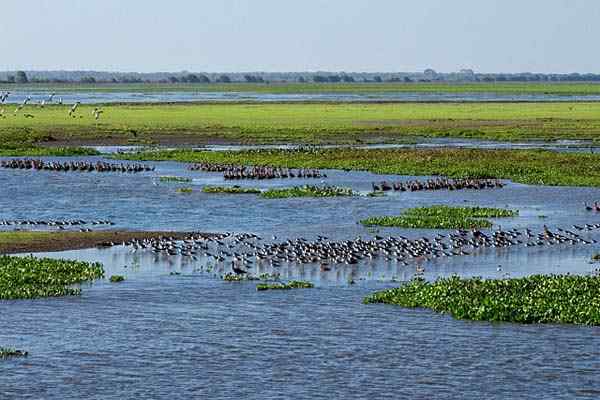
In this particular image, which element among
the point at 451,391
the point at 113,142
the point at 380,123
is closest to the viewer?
the point at 451,391

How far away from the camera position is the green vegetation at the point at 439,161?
56.4m

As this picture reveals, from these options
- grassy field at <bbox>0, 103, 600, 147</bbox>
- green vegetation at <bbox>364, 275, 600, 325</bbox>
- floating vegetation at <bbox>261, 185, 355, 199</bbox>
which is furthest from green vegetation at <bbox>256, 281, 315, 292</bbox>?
grassy field at <bbox>0, 103, 600, 147</bbox>

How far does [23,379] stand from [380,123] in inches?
3050

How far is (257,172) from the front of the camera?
57875 mm

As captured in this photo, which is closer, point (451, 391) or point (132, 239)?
point (451, 391)

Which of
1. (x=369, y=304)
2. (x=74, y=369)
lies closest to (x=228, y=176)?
(x=369, y=304)

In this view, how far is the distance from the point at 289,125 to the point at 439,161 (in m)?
33.1

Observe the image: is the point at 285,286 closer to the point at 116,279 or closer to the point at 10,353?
the point at 116,279

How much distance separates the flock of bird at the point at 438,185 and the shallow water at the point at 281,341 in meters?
15.7

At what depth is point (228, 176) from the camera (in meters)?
57.3

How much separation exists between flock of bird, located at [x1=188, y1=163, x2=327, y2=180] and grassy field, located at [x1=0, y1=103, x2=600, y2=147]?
1730cm

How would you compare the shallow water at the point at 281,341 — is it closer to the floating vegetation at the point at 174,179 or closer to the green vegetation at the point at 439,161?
the floating vegetation at the point at 174,179

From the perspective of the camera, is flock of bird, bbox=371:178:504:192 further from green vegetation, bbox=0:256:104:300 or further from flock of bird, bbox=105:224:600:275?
green vegetation, bbox=0:256:104:300

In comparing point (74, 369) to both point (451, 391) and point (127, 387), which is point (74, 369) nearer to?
point (127, 387)
